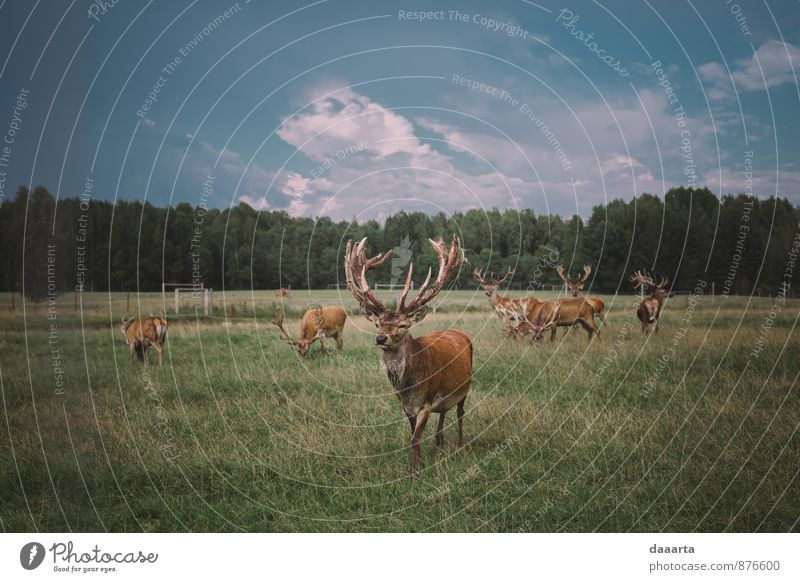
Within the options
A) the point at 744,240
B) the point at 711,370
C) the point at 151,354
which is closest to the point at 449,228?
the point at 744,240

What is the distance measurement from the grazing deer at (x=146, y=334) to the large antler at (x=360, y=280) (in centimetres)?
638

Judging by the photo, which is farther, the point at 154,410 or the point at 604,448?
the point at 154,410

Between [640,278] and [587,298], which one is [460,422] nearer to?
[587,298]

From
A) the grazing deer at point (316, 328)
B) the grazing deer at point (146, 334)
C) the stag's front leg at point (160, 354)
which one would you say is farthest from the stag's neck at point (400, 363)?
the grazing deer at point (146, 334)

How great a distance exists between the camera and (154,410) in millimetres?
6371

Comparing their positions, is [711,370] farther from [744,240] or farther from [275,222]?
[275,222]

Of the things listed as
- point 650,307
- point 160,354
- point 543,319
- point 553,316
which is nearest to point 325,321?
point 160,354

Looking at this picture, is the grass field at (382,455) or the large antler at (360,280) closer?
the large antler at (360,280)

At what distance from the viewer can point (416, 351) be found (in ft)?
14.3

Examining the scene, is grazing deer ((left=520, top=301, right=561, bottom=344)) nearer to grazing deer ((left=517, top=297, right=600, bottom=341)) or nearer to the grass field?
grazing deer ((left=517, top=297, right=600, bottom=341))

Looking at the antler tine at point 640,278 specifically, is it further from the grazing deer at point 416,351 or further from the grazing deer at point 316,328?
the grazing deer at point 416,351

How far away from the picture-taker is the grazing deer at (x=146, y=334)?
31.2 ft

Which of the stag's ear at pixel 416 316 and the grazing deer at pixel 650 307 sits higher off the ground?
the stag's ear at pixel 416 316

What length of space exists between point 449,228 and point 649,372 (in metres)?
3.59
